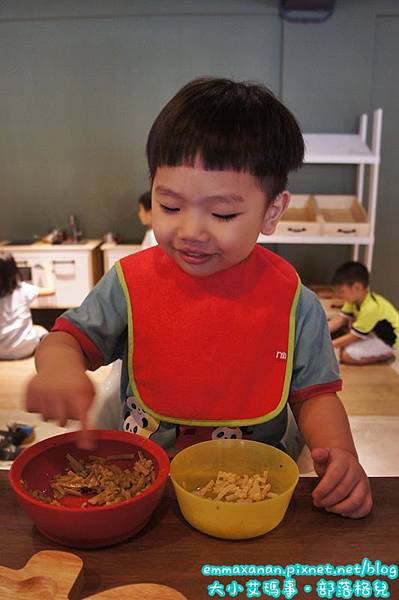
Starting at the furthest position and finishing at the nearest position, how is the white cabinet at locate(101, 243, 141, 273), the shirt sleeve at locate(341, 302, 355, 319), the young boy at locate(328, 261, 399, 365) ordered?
1. the white cabinet at locate(101, 243, 141, 273)
2. the shirt sleeve at locate(341, 302, 355, 319)
3. the young boy at locate(328, 261, 399, 365)

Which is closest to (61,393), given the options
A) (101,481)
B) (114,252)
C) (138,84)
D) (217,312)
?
(101,481)

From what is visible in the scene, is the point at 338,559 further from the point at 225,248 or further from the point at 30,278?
the point at 30,278

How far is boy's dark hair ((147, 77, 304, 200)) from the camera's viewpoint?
0.78 metres

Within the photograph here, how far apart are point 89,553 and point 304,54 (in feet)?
13.2

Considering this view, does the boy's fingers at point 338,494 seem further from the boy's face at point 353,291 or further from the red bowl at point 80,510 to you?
the boy's face at point 353,291

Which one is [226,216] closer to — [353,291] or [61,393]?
[61,393]

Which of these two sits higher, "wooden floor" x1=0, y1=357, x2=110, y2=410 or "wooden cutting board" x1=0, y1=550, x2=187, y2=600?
"wooden cutting board" x1=0, y1=550, x2=187, y2=600

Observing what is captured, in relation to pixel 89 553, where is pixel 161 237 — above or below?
above

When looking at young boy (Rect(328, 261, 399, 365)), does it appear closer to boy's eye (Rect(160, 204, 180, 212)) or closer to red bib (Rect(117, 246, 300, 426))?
red bib (Rect(117, 246, 300, 426))

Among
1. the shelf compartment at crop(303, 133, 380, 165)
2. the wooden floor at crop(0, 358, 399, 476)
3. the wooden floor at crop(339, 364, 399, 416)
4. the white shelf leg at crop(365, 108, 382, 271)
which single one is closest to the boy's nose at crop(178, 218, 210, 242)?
→ the wooden floor at crop(0, 358, 399, 476)

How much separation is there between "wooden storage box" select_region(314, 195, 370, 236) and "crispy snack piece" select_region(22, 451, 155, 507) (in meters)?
3.07

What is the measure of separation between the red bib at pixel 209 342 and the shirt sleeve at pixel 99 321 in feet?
0.07

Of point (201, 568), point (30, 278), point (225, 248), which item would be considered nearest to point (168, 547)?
point (201, 568)

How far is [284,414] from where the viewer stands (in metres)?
1.02
